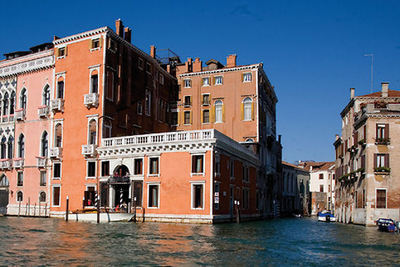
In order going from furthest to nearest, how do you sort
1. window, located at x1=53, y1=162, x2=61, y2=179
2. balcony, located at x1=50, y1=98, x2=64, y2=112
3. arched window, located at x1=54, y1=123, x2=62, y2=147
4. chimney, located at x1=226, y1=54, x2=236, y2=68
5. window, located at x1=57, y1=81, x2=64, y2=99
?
chimney, located at x1=226, y1=54, x2=236, y2=68 < window, located at x1=57, y1=81, x2=64, y2=99 < arched window, located at x1=54, y1=123, x2=62, y2=147 < balcony, located at x1=50, y1=98, x2=64, y2=112 < window, located at x1=53, y1=162, x2=61, y2=179

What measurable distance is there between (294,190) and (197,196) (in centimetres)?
4474

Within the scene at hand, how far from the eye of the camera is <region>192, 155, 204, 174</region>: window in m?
37.0

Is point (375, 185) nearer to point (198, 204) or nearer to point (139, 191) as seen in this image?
point (198, 204)

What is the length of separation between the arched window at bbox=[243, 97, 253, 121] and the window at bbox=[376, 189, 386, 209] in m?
16.7

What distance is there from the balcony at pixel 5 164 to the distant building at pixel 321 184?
2018 inches

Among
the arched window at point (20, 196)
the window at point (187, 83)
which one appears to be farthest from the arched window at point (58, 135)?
the window at point (187, 83)

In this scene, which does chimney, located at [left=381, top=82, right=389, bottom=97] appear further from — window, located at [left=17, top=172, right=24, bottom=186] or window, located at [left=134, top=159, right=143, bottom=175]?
window, located at [left=17, top=172, right=24, bottom=186]

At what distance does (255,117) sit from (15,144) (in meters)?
23.4

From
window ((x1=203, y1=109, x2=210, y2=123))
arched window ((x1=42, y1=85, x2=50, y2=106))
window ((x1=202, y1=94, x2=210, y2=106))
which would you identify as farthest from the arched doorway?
window ((x1=202, y1=94, x2=210, y2=106))

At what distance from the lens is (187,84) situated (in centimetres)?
5512

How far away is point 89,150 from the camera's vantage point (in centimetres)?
4156

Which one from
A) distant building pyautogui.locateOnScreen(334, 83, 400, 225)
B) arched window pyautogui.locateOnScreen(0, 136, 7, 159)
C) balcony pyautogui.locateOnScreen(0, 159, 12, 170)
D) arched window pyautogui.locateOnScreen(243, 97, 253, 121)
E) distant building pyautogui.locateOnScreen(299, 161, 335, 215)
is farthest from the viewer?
distant building pyautogui.locateOnScreen(299, 161, 335, 215)

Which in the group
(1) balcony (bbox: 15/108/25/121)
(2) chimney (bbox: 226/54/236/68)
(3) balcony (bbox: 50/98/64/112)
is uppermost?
(2) chimney (bbox: 226/54/236/68)

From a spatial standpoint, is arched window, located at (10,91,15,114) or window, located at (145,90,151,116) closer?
arched window, located at (10,91,15,114)
